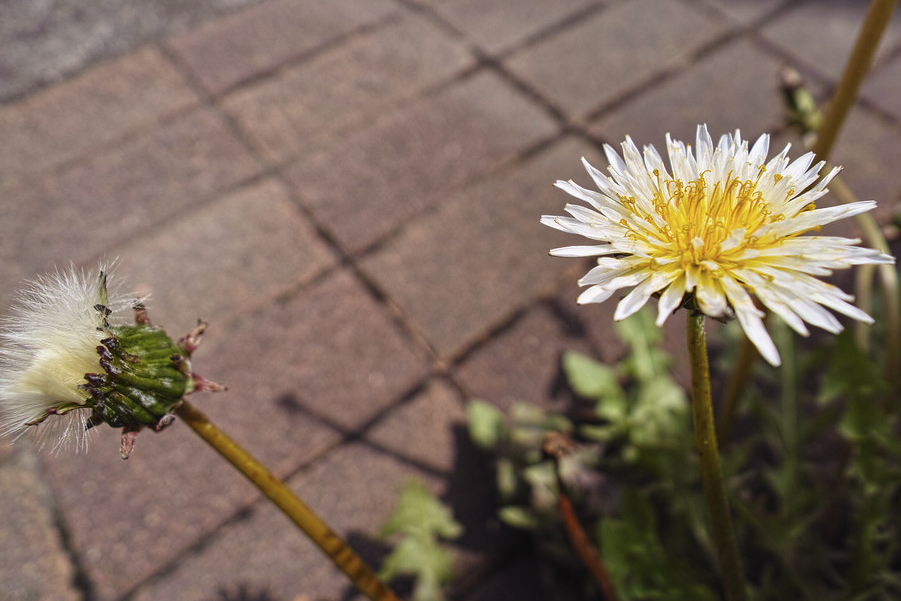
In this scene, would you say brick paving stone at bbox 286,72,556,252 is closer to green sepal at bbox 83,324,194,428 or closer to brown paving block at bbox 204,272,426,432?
brown paving block at bbox 204,272,426,432

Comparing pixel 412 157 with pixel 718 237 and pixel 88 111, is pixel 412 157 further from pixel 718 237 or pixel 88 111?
pixel 718 237

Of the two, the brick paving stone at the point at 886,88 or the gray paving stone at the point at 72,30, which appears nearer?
the brick paving stone at the point at 886,88

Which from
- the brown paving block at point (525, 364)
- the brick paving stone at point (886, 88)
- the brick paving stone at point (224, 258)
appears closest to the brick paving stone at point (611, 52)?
the brick paving stone at point (886, 88)

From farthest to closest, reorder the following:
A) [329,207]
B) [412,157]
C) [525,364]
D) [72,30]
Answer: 1. [72,30]
2. [412,157]
3. [329,207]
4. [525,364]

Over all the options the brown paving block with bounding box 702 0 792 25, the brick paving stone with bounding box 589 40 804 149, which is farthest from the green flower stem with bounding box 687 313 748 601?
the brown paving block with bounding box 702 0 792 25

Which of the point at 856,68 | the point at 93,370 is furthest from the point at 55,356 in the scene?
the point at 856,68

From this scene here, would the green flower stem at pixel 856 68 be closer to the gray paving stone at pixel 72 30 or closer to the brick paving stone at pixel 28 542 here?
the brick paving stone at pixel 28 542
